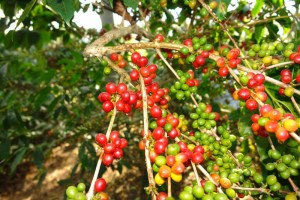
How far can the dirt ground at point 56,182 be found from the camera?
16.8 feet

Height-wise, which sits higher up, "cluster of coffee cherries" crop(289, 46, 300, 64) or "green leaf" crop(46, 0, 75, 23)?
"green leaf" crop(46, 0, 75, 23)

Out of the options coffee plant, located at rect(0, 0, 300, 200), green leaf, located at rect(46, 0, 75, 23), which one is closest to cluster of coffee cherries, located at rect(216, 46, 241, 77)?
coffee plant, located at rect(0, 0, 300, 200)

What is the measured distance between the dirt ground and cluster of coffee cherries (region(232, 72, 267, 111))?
12.6ft

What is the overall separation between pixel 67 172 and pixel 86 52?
5.07m

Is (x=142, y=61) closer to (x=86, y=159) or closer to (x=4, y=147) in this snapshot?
(x=86, y=159)

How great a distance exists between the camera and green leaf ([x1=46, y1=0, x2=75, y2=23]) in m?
1.49

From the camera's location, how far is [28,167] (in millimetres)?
6531

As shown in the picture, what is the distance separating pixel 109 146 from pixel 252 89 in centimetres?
67

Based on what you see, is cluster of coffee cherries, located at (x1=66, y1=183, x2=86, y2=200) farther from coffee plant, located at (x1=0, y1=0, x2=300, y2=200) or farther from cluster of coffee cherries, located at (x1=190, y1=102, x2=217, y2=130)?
cluster of coffee cherries, located at (x1=190, y1=102, x2=217, y2=130)

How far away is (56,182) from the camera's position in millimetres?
5457

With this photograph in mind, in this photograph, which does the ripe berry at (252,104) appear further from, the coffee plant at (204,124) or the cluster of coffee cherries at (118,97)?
the cluster of coffee cherries at (118,97)

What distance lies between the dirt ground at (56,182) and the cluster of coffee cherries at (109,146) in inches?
148

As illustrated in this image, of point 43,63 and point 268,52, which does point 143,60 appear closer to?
point 268,52

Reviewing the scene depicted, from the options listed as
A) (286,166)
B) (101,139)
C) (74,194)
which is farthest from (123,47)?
(286,166)
